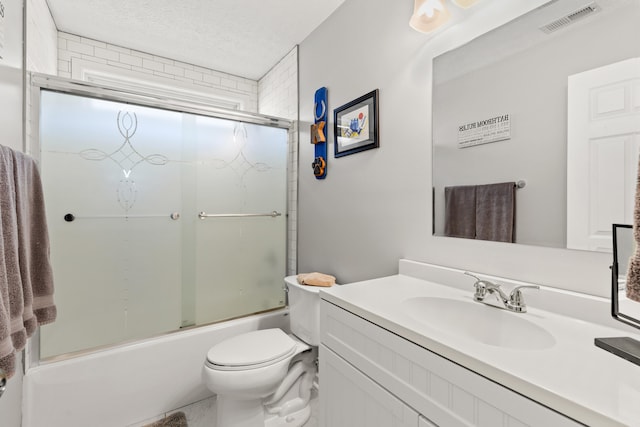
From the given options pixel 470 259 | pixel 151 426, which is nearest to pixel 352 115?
Answer: pixel 470 259

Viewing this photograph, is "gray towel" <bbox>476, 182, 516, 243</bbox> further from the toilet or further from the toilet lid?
the toilet lid

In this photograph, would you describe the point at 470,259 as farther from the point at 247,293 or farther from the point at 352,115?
the point at 247,293

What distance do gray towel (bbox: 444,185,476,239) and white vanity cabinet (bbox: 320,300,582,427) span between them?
1.87 ft

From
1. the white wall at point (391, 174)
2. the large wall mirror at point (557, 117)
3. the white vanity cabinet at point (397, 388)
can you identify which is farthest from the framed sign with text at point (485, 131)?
the white vanity cabinet at point (397, 388)

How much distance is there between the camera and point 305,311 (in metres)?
1.67

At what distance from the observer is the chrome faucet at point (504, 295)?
2.92 feet

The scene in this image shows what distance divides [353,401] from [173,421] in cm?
129

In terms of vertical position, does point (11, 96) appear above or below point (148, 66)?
below

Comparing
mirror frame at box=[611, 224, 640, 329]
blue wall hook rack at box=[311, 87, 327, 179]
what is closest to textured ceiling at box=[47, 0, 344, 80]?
blue wall hook rack at box=[311, 87, 327, 179]

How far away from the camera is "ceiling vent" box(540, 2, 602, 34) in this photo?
33.1 inches

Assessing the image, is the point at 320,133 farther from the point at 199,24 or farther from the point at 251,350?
the point at 251,350

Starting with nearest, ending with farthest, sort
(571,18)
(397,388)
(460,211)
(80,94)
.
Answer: (397,388), (571,18), (460,211), (80,94)

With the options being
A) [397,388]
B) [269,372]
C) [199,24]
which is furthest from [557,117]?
[199,24]

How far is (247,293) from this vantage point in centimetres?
215
